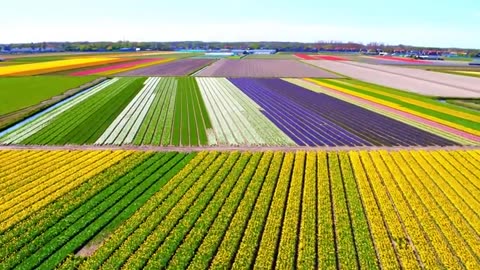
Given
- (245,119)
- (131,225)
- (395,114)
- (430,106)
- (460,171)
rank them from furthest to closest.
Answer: (430,106), (395,114), (245,119), (460,171), (131,225)

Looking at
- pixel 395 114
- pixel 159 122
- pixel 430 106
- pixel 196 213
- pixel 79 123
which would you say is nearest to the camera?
pixel 196 213

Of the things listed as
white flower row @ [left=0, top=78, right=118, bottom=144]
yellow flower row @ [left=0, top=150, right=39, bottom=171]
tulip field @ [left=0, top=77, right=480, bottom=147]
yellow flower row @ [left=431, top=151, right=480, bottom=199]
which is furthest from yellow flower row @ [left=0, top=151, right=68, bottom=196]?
yellow flower row @ [left=431, top=151, right=480, bottom=199]

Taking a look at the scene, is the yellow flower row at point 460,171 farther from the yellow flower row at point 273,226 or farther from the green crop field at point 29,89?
the green crop field at point 29,89

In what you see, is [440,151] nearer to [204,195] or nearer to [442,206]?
[442,206]

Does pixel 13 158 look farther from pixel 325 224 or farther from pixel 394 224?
pixel 394 224

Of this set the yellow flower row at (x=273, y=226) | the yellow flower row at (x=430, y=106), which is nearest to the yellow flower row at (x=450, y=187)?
the yellow flower row at (x=273, y=226)

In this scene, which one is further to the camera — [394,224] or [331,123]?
[331,123]

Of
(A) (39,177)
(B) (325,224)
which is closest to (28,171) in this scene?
(A) (39,177)

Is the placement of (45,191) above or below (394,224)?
above
